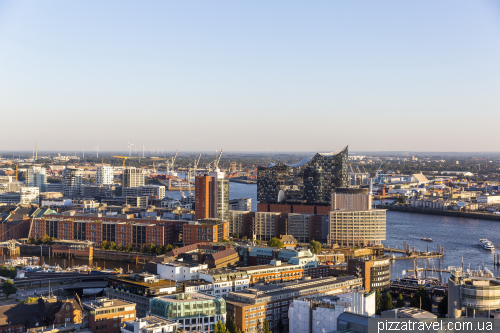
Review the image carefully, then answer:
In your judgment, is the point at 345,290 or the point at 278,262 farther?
the point at 278,262

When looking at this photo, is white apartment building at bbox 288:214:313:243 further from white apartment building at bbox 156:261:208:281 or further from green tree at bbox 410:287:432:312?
green tree at bbox 410:287:432:312

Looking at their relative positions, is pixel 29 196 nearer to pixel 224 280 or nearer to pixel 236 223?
pixel 236 223

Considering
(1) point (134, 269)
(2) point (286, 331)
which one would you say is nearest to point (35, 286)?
(1) point (134, 269)

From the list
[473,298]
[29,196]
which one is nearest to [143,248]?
[473,298]

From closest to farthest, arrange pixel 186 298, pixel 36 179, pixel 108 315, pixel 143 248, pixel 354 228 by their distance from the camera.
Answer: pixel 108 315, pixel 186 298, pixel 143 248, pixel 354 228, pixel 36 179

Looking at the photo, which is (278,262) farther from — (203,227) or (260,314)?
(203,227)
